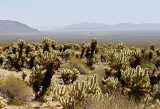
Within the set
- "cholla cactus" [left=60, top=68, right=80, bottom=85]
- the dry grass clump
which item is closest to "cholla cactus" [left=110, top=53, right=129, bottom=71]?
"cholla cactus" [left=60, top=68, right=80, bottom=85]

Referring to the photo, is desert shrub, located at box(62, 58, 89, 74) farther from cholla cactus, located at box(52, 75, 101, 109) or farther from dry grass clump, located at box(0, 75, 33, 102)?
cholla cactus, located at box(52, 75, 101, 109)

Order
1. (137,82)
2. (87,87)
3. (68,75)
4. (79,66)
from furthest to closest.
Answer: (79,66), (68,75), (137,82), (87,87)

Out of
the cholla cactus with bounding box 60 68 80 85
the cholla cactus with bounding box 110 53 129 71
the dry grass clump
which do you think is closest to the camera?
the dry grass clump

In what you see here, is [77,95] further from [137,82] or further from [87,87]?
[137,82]

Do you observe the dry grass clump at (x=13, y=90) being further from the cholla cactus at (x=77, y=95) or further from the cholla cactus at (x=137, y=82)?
the cholla cactus at (x=137, y=82)

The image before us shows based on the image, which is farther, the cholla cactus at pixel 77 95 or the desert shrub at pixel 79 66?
the desert shrub at pixel 79 66

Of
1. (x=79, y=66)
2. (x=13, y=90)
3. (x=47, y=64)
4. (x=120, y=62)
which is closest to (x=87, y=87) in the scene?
(x=47, y=64)

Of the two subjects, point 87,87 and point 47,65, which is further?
point 47,65

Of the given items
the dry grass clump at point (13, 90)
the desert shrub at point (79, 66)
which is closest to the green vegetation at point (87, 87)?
the dry grass clump at point (13, 90)

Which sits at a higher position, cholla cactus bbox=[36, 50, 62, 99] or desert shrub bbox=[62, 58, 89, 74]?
cholla cactus bbox=[36, 50, 62, 99]

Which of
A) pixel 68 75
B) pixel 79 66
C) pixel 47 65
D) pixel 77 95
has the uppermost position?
pixel 47 65

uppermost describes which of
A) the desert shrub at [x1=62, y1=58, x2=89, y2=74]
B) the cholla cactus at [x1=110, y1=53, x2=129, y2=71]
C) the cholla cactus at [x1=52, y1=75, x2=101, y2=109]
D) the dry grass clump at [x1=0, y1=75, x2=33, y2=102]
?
the cholla cactus at [x1=110, y1=53, x2=129, y2=71]

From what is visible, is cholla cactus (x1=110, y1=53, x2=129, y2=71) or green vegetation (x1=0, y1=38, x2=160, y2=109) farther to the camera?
cholla cactus (x1=110, y1=53, x2=129, y2=71)

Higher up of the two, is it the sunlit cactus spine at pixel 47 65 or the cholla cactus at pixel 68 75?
the sunlit cactus spine at pixel 47 65
